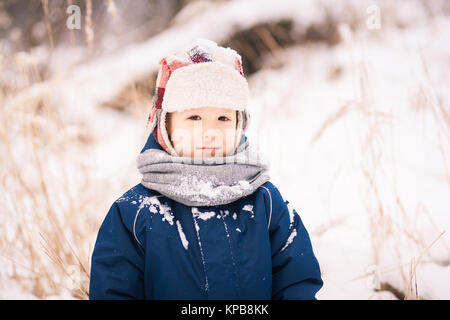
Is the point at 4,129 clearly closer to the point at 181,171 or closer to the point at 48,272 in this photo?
the point at 48,272

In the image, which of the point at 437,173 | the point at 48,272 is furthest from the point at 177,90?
the point at 437,173

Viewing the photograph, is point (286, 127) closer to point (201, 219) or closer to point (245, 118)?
point (245, 118)

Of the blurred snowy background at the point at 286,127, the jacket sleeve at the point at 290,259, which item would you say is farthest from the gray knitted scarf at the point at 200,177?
the blurred snowy background at the point at 286,127

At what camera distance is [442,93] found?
2.45m

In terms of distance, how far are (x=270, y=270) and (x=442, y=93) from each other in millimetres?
2192

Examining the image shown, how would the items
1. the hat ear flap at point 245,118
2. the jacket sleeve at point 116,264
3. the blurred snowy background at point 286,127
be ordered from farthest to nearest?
1. the blurred snowy background at point 286,127
2. the hat ear flap at point 245,118
3. the jacket sleeve at point 116,264

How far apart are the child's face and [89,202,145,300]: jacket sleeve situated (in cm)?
28

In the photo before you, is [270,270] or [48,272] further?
[48,272]

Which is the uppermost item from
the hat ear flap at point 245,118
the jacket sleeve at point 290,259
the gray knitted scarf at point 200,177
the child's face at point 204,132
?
the hat ear flap at point 245,118

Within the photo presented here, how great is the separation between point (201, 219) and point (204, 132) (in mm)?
255

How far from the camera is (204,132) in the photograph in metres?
0.99

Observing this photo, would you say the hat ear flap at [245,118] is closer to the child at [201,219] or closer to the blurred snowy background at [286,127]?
the child at [201,219]

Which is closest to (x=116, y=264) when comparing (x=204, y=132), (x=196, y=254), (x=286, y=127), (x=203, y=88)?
(x=196, y=254)

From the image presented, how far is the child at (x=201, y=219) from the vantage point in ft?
3.16
